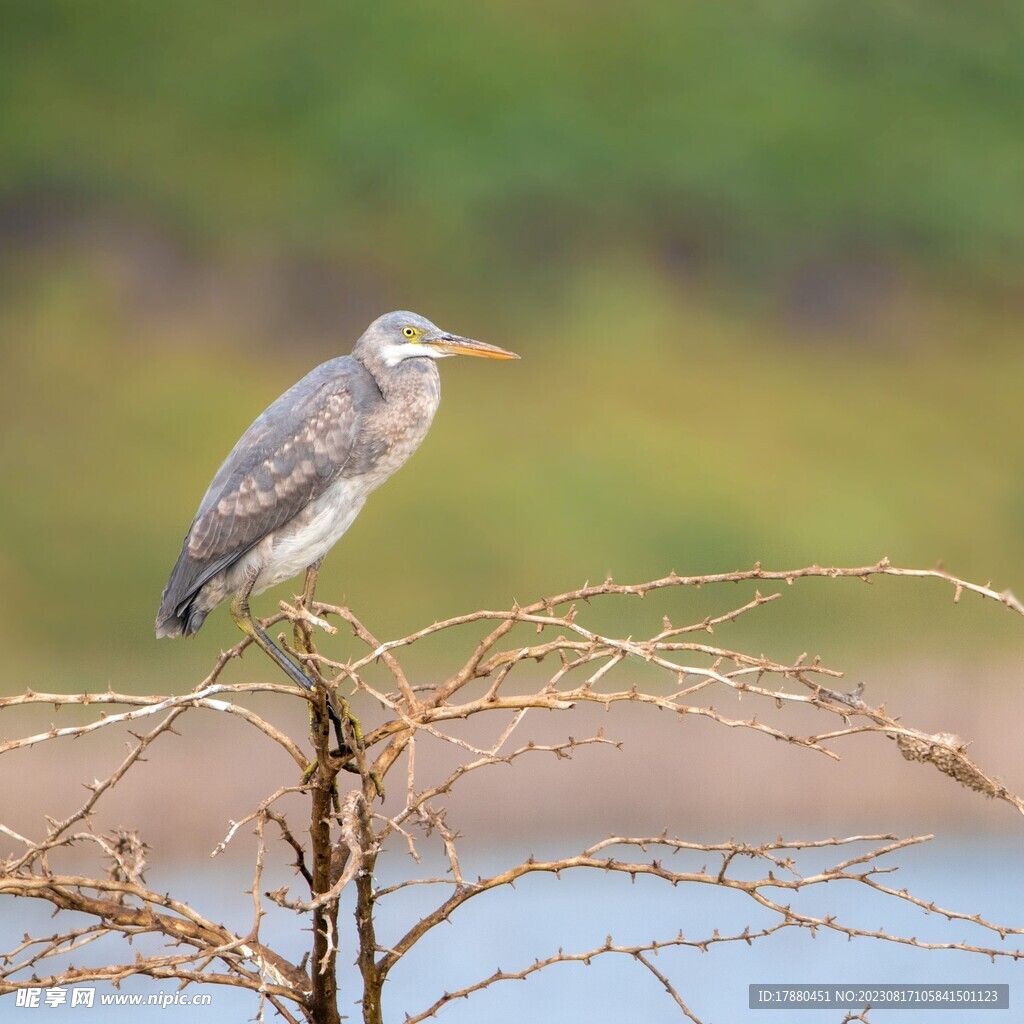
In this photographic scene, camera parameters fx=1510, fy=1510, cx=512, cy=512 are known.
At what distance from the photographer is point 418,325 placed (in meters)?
2.00

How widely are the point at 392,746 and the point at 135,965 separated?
1.07 feet

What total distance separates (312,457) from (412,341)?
0.20 meters

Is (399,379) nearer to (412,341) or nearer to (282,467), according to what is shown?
(412,341)

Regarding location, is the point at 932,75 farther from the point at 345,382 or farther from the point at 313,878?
the point at 313,878

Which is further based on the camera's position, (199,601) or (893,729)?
(199,601)

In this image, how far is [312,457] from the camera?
6.63ft

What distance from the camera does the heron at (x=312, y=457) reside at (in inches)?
79.3

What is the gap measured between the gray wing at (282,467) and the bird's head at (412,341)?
51 mm

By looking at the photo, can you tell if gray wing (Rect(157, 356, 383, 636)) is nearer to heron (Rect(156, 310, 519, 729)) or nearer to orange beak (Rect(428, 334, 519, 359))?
heron (Rect(156, 310, 519, 729))

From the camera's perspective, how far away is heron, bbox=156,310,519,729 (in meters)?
2.01

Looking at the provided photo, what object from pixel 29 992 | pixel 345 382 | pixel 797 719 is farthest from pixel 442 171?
pixel 29 992

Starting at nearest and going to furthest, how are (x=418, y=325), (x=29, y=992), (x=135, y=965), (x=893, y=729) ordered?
(x=893, y=729)
(x=135, y=965)
(x=29, y=992)
(x=418, y=325)

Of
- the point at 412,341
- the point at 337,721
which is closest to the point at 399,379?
the point at 412,341

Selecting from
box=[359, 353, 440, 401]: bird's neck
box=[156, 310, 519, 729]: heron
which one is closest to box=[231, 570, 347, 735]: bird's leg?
box=[156, 310, 519, 729]: heron
